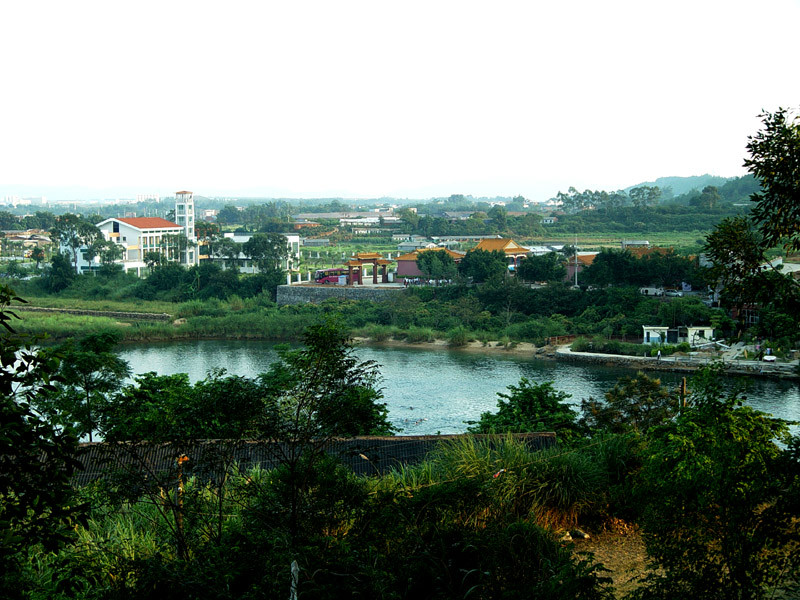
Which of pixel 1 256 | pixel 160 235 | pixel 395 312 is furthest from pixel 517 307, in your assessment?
pixel 1 256

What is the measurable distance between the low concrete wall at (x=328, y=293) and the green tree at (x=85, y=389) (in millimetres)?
10342

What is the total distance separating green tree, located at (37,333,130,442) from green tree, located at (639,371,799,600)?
134 centimetres

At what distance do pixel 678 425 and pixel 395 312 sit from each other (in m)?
11.7

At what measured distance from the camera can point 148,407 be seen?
260 cm

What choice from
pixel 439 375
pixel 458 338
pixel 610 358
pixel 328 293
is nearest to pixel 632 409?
pixel 439 375

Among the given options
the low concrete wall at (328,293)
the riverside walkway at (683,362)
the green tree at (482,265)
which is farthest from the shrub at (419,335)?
the green tree at (482,265)

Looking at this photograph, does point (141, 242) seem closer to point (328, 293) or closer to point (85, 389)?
point (328, 293)

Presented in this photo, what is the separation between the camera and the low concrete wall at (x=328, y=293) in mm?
14945

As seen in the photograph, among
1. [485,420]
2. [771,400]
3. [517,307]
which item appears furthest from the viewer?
[517,307]

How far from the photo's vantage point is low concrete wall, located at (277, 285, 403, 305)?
49.0 ft

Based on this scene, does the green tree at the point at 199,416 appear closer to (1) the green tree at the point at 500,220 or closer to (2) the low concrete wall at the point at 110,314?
(2) the low concrete wall at the point at 110,314

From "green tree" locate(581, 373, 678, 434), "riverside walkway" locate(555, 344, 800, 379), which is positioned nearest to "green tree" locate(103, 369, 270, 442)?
"green tree" locate(581, 373, 678, 434)

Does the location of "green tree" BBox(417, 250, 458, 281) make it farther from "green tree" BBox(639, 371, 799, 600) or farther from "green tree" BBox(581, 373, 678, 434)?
"green tree" BBox(639, 371, 799, 600)

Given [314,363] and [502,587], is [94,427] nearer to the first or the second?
[314,363]
